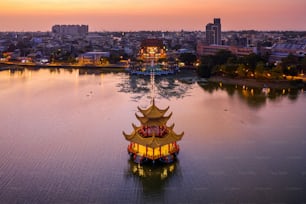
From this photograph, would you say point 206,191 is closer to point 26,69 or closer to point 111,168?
point 111,168

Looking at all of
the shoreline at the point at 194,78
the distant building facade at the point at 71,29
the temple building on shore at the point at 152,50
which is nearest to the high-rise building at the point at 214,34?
the temple building on shore at the point at 152,50

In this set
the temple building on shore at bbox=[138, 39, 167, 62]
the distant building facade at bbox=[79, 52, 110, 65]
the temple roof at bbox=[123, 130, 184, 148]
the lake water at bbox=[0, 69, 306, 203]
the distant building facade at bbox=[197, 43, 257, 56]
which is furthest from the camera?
the temple building on shore at bbox=[138, 39, 167, 62]

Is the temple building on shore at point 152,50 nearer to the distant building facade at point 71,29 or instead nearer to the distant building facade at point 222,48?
the distant building facade at point 222,48

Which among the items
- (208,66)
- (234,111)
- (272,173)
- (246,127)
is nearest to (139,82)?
(208,66)

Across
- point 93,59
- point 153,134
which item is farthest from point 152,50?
point 153,134

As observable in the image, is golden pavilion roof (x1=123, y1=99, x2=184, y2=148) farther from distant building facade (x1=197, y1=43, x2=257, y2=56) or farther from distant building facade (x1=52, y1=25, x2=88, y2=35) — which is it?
distant building facade (x1=52, y1=25, x2=88, y2=35)

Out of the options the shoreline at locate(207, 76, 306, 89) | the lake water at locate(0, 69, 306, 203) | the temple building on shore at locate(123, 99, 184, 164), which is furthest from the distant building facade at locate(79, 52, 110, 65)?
the temple building on shore at locate(123, 99, 184, 164)

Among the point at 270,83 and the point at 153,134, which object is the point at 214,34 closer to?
the point at 270,83
